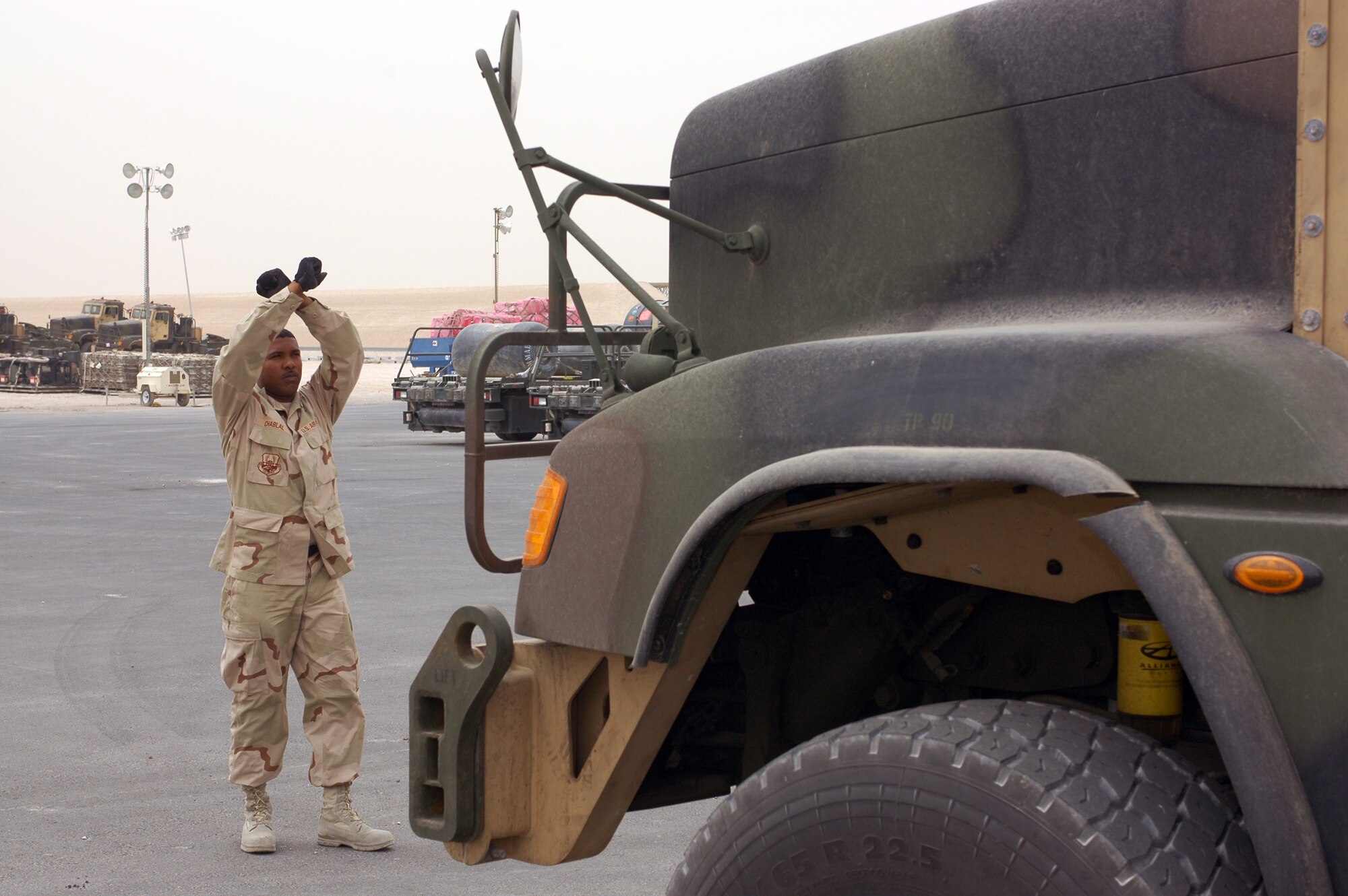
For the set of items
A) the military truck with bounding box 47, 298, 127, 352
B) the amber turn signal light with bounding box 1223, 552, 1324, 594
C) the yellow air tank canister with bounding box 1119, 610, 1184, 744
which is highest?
the military truck with bounding box 47, 298, 127, 352

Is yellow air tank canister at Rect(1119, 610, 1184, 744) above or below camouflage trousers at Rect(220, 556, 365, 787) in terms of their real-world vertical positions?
above

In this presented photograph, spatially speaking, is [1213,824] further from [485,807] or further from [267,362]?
[267,362]

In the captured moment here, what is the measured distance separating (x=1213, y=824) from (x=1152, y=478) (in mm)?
435

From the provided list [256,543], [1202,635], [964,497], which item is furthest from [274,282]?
[1202,635]

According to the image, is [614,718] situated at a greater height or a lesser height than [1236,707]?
lesser

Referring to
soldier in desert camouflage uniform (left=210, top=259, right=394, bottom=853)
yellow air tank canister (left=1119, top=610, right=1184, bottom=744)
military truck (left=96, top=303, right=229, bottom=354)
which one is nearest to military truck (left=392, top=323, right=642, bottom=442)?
soldier in desert camouflage uniform (left=210, top=259, right=394, bottom=853)

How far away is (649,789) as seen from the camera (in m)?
3.02

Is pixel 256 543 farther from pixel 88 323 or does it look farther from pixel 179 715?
A: pixel 88 323

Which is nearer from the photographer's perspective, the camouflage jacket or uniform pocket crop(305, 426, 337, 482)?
the camouflage jacket

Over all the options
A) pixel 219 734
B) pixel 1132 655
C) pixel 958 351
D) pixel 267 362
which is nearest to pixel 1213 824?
pixel 1132 655

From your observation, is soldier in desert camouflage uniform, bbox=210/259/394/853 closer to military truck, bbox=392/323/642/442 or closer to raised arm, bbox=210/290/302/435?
raised arm, bbox=210/290/302/435

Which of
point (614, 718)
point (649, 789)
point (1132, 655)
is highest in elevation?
point (1132, 655)

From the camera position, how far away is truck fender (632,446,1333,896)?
1608 mm

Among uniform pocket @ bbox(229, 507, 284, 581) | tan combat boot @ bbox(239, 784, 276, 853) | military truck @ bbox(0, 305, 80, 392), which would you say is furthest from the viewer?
military truck @ bbox(0, 305, 80, 392)
